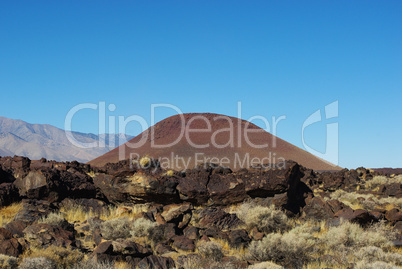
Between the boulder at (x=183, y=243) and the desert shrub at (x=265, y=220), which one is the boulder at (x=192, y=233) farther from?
the desert shrub at (x=265, y=220)

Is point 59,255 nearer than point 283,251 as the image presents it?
Yes

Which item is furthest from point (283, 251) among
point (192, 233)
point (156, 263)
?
point (156, 263)

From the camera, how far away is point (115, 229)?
7.72 m

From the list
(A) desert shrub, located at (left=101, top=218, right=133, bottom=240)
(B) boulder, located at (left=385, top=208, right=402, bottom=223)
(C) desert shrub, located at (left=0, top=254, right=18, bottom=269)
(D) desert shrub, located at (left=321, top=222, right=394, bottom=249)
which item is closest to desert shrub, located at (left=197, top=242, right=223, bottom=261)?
(A) desert shrub, located at (left=101, top=218, right=133, bottom=240)

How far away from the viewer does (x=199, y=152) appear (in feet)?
140

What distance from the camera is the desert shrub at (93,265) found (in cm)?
565

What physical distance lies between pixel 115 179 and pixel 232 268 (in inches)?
242

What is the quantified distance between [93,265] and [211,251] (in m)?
2.06

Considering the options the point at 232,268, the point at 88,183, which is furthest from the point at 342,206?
the point at 88,183

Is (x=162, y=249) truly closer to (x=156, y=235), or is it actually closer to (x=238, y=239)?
(x=156, y=235)

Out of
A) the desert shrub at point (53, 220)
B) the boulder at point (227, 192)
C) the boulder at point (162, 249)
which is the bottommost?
the boulder at point (162, 249)

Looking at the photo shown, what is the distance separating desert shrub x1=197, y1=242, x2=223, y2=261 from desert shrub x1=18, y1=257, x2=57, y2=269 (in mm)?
2486

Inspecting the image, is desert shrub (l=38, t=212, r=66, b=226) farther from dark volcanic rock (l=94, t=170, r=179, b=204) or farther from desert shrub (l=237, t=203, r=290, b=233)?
desert shrub (l=237, t=203, r=290, b=233)

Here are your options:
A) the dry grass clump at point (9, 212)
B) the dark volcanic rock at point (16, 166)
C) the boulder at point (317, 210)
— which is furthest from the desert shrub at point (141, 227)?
the dark volcanic rock at point (16, 166)
